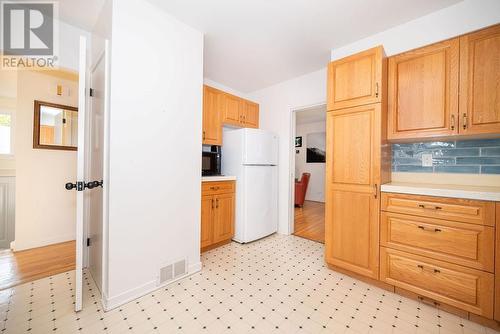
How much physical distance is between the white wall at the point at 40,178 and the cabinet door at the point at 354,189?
340cm

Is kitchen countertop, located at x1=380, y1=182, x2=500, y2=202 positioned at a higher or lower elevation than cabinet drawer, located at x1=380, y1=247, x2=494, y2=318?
higher

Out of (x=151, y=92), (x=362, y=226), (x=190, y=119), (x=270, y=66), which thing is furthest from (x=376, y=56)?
(x=151, y=92)

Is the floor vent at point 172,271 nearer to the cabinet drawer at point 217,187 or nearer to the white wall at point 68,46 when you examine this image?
the cabinet drawer at point 217,187

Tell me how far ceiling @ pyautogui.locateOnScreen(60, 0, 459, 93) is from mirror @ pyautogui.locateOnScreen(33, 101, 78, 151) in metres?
1.32

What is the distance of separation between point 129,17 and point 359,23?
2.05m

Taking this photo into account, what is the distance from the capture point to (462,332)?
1.34 metres

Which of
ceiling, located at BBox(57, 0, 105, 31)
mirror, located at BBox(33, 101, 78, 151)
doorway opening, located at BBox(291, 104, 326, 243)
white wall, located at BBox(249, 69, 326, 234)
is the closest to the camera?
ceiling, located at BBox(57, 0, 105, 31)

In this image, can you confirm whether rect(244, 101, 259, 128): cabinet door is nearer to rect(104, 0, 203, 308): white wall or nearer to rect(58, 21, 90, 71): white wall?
rect(104, 0, 203, 308): white wall

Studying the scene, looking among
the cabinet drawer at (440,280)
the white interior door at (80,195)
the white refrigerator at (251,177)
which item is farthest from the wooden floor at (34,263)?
the cabinet drawer at (440,280)

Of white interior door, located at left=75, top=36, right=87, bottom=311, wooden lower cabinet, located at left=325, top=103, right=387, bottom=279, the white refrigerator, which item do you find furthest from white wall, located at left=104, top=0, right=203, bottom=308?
wooden lower cabinet, located at left=325, top=103, right=387, bottom=279

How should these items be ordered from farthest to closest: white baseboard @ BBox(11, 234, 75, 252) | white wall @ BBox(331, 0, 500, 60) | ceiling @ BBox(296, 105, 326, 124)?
1. ceiling @ BBox(296, 105, 326, 124)
2. white baseboard @ BBox(11, 234, 75, 252)
3. white wall @ BBox(331, 0, 500, 60)

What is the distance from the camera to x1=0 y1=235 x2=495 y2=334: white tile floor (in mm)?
1349

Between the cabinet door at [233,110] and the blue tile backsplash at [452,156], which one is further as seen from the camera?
the cabinet door at [233,110]

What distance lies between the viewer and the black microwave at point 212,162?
2.84 metres
